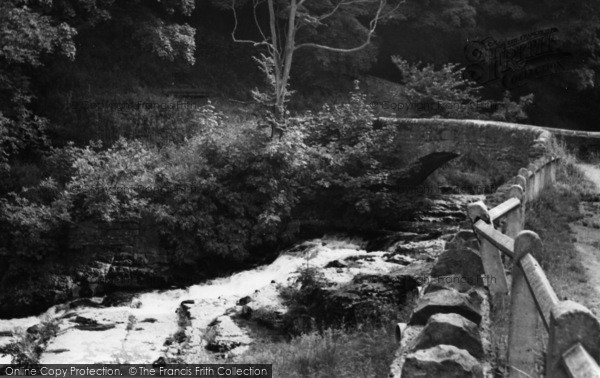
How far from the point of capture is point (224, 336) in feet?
35.4

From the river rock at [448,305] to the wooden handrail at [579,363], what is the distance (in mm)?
1984

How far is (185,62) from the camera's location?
2308 cm

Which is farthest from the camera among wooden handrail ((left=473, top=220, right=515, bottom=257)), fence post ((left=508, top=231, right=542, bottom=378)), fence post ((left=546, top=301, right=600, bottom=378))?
wooden handrail ((left=473, top=220, right=515, bottom=257))

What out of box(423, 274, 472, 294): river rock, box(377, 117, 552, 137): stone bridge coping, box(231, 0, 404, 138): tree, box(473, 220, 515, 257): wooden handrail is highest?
box(231, 0, 404, 138): tree

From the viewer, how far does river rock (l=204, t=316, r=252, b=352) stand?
1045cm

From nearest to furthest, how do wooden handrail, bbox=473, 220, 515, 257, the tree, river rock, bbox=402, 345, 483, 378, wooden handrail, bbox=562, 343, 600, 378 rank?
wooden handrail, bbox=562, 343, 600, 378 < river rock, bbox=402, 345, 483, 378 < wooden handrail, bbox=473, 220, 515, 257 < the tree

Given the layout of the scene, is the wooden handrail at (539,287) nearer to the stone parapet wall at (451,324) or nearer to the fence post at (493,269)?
the stone parapet wall at (451,324)

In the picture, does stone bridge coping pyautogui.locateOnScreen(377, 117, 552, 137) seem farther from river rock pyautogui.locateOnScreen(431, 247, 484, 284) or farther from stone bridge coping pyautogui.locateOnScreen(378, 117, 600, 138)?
river rock pyautogui.locateOnScreen(431, 247, 484, 284)

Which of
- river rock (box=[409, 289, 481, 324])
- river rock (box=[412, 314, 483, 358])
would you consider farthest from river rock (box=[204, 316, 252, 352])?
river rock (box=[412, 314, 483, 358])

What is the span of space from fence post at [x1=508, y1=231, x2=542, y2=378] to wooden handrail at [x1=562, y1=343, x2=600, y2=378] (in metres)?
1.44

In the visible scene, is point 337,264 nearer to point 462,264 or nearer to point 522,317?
point 462,264

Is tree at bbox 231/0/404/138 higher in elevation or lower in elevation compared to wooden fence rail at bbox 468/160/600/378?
higher

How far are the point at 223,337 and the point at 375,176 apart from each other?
7.92 m

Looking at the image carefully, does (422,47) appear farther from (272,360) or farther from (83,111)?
(272,360)
